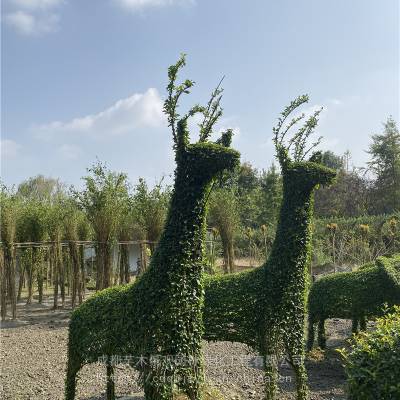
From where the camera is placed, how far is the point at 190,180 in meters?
4.51

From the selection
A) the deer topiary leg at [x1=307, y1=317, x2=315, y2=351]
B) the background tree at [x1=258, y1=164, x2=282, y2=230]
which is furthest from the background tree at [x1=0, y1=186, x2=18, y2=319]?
the background tree at [x1=258, y1=164, x2=282, y2=230]

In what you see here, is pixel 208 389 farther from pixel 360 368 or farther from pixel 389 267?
pixel 389 267

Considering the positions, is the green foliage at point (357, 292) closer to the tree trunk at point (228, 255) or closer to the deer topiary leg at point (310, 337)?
the deer topiary leg at point (310, 337)

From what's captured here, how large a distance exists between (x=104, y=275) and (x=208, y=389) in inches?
275

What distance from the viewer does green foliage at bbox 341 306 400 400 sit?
3324 mm

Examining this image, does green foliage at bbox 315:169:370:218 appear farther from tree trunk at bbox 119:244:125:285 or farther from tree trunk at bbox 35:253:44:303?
tree trunk at bbox 35:253:44:303

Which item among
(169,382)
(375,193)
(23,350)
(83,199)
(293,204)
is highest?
(375,193)

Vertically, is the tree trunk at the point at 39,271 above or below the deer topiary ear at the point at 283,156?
below

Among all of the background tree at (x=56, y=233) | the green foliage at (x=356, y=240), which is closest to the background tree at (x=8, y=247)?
the background tree at (x=56, y=233)

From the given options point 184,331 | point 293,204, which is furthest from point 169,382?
point 293,204

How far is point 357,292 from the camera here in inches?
294

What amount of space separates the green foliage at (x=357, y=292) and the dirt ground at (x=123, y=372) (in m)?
0.89

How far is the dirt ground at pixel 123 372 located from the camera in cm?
637

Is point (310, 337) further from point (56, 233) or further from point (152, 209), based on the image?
point (56, 233)
